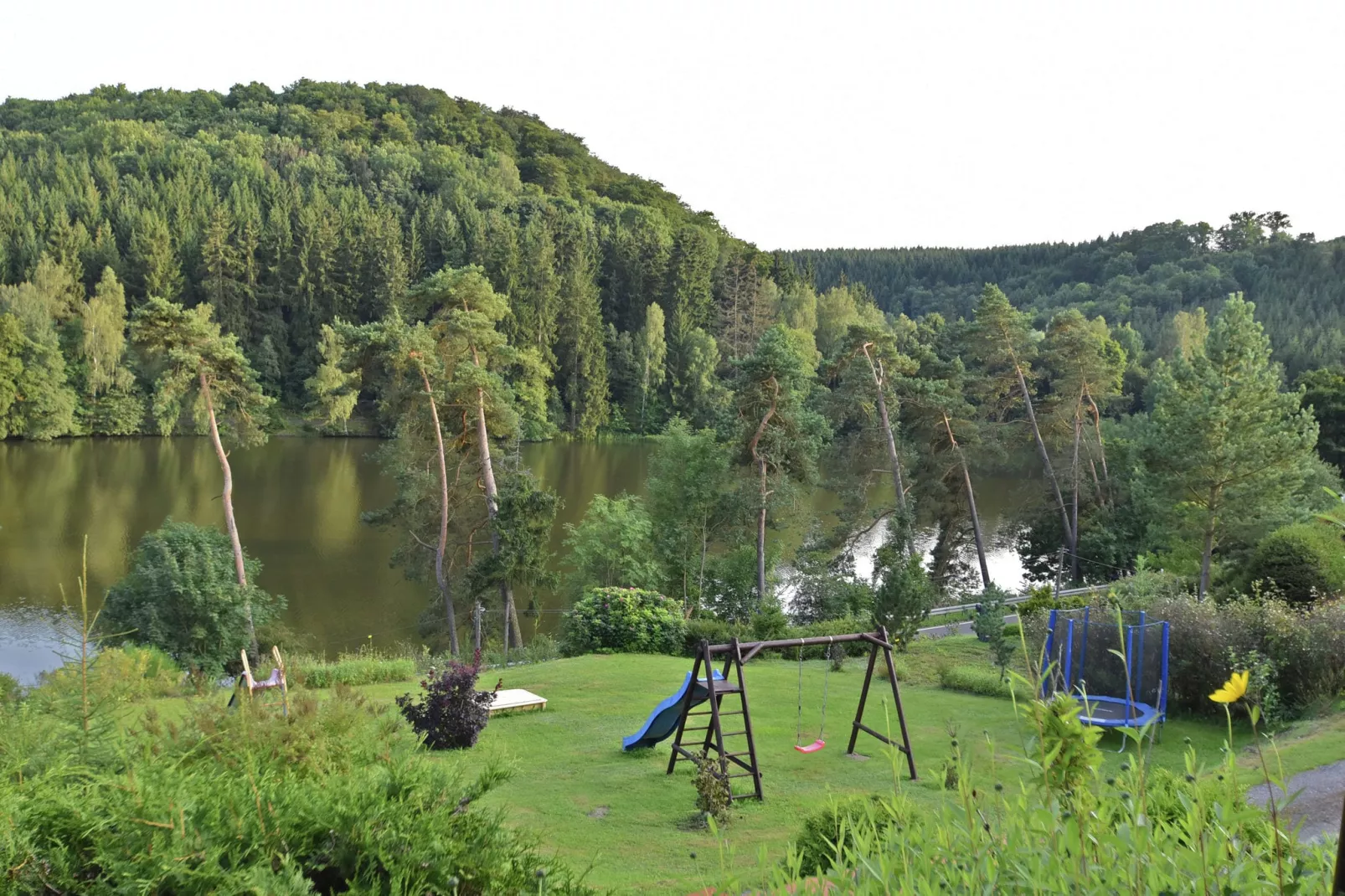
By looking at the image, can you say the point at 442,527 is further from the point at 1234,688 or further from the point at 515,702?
the point at 1234,688


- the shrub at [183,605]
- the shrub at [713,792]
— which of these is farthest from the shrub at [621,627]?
the shrub at [713,792]

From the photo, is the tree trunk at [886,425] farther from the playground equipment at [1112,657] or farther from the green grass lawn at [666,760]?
the playground equipment at [1112,657]

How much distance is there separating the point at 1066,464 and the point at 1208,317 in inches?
1838

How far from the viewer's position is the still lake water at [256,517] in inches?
856

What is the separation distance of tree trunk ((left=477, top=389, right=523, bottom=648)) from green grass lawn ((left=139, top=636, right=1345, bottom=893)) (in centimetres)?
601

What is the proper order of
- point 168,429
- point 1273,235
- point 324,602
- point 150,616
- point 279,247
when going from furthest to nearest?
1. point 1273,235
2. point 279,247
3. point 168,429
4. point 324,602
5. point 150,616

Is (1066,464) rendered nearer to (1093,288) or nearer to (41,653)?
(41,653)

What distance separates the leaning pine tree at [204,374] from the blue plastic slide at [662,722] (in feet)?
36.9

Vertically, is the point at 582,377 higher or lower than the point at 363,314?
lower

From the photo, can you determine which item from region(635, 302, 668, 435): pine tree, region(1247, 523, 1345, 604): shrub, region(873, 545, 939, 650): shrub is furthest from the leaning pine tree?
region(635, 302, 668, 435): pine tree

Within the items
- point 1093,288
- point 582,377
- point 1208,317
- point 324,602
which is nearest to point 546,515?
point 324,602

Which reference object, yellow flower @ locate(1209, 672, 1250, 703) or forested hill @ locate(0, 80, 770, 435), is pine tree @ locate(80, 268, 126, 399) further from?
yellow flower @ locate(1209, 672, 1250, 703)

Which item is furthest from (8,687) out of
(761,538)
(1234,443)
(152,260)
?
(152,260)

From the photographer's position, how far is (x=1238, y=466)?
2022 centimetres
